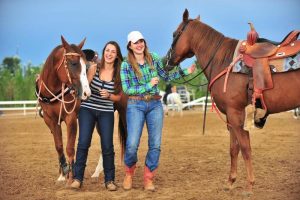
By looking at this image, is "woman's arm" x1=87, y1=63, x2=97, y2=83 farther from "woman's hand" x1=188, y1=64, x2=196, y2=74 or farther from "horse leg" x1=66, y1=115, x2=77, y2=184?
"woman's hand" x1=188, y1=64, x2=196, y2=74

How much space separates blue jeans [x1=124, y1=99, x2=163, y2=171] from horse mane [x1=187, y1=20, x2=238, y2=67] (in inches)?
39.5

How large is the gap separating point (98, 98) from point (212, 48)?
1.73m

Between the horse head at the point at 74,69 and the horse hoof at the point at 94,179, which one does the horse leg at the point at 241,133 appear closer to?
the horse head at the point at 74,69

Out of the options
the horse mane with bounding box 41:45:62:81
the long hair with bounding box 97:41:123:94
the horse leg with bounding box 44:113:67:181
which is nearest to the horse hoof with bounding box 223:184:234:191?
the long hair with bounding box 97:41:123:94

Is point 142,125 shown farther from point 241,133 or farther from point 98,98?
point 241,133

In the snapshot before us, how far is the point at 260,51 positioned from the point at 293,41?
441 millimetres

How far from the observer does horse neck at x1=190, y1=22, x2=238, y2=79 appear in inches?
218

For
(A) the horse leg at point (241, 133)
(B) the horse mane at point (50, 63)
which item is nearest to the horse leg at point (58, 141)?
(B) the horse mane at point (50, 63)

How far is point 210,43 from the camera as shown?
5699 mm

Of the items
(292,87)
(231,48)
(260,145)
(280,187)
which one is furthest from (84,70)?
(260,145)

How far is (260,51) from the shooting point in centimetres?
518

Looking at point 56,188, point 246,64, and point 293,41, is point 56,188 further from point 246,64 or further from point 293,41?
point 293,41

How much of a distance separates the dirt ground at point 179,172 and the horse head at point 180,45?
5.85ft

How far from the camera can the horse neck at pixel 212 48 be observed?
18.2 ft
